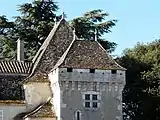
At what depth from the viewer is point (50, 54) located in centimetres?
4306

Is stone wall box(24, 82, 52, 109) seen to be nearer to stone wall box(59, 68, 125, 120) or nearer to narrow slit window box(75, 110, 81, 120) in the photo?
stone wall box(59, 68, 125, 120)

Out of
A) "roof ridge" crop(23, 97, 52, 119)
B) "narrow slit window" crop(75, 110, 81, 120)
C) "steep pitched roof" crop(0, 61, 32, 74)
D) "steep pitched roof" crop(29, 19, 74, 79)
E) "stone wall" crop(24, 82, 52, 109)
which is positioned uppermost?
"steep pitched roof" crop(29, 19, 74, 79)

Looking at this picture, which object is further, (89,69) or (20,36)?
(20,36)

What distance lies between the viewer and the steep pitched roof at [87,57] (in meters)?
40.0

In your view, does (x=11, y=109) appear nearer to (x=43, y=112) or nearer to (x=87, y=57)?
(x=43, y=112)

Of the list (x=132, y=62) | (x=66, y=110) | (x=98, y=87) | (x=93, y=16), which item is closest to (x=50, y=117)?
(x=66, y=110)

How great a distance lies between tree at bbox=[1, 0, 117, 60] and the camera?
51.3 m

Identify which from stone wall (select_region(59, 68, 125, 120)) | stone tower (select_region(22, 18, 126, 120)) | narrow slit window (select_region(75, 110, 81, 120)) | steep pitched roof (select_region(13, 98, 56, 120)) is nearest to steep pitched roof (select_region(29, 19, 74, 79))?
stone tower (select_region(22, 18, 126, 120))

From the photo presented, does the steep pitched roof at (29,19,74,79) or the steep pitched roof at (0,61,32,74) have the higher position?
the steep pitched roof at (29,19,74,79)

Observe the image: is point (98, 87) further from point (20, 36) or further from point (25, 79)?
point (20, 36)

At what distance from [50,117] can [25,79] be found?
14.0 feet

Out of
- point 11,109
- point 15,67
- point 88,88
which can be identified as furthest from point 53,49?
point 11,109

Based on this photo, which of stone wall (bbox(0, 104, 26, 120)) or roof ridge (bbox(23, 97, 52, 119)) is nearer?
roof ridge (bbox(23, 97, 52, 119))

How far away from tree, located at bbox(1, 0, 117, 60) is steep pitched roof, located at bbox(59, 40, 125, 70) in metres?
9.24
